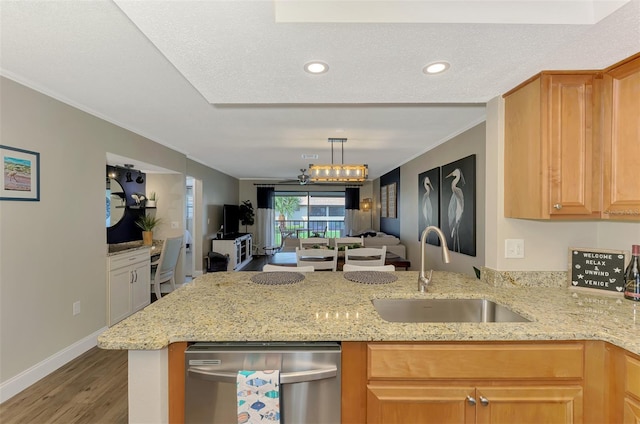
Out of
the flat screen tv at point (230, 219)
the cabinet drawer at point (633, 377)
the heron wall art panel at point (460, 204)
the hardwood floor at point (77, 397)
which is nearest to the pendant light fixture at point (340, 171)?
the heron wall art panel at point (460, 204)

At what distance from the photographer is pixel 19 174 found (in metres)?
2.18

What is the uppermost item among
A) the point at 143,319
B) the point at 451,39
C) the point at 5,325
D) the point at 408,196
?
the point at 451,39

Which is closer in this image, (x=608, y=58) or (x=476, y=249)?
(x=608, y=58)

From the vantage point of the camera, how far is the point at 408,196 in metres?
5.56

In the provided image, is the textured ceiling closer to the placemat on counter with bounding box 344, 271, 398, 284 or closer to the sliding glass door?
the placemat on counter with bounding box 344, 271, 398, 284

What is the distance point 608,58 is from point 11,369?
4.27 metres

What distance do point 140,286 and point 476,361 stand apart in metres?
3.94

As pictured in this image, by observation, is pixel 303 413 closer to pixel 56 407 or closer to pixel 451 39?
pixel 451 39

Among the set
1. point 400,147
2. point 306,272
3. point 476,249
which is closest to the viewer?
point 306,272

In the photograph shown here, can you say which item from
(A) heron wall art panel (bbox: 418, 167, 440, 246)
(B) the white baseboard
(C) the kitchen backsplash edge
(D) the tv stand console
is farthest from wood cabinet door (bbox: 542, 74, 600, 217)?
(D) the tv stand console

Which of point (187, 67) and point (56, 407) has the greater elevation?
point (187, 67)

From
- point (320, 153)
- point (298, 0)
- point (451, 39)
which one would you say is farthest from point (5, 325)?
point (320, 153)

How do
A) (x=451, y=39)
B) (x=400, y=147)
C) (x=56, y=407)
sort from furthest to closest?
(x=400, y=147), (x=56, y=407), (x=451, y=39)

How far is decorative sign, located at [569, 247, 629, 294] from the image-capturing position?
1.68 m
